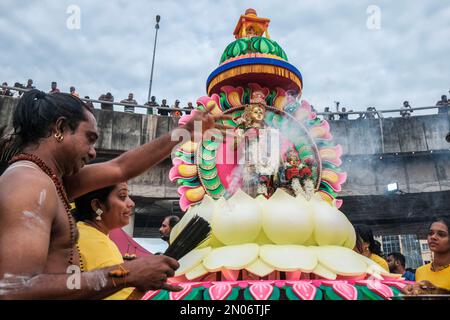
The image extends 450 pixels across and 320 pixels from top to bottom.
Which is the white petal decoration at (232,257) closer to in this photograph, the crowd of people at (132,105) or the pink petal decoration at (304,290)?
the pink petal decoration at (304,290)

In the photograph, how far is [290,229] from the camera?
3789mm

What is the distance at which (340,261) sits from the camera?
3684mm

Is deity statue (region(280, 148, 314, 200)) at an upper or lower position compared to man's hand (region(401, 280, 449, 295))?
upper

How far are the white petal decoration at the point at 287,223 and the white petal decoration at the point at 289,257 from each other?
0.26 feet

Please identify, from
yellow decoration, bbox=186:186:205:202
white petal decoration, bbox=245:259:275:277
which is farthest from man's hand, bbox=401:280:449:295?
yellow decoration, bbox=186:186:205:202

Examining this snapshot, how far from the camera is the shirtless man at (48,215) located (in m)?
1.17

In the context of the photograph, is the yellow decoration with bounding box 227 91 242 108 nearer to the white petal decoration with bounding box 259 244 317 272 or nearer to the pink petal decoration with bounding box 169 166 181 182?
the pink petal decoration with bounding box 169 166 181 182

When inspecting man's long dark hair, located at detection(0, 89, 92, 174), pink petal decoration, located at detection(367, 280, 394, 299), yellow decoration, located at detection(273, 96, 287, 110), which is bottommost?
pink petal decoration, located at detection(367, 280, 394, 299)

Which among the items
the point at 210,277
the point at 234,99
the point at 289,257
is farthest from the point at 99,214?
the point at 234,99

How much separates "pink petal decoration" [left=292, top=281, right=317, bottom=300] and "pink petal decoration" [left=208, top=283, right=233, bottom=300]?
51 cm

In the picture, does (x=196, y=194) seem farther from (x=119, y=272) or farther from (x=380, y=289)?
(x=119, y=272)

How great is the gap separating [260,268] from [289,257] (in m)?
0.28

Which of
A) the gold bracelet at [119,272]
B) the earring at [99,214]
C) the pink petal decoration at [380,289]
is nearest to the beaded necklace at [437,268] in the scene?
the pink petal decoration at [380,289]

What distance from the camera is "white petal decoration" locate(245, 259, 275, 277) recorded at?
3.56 m
